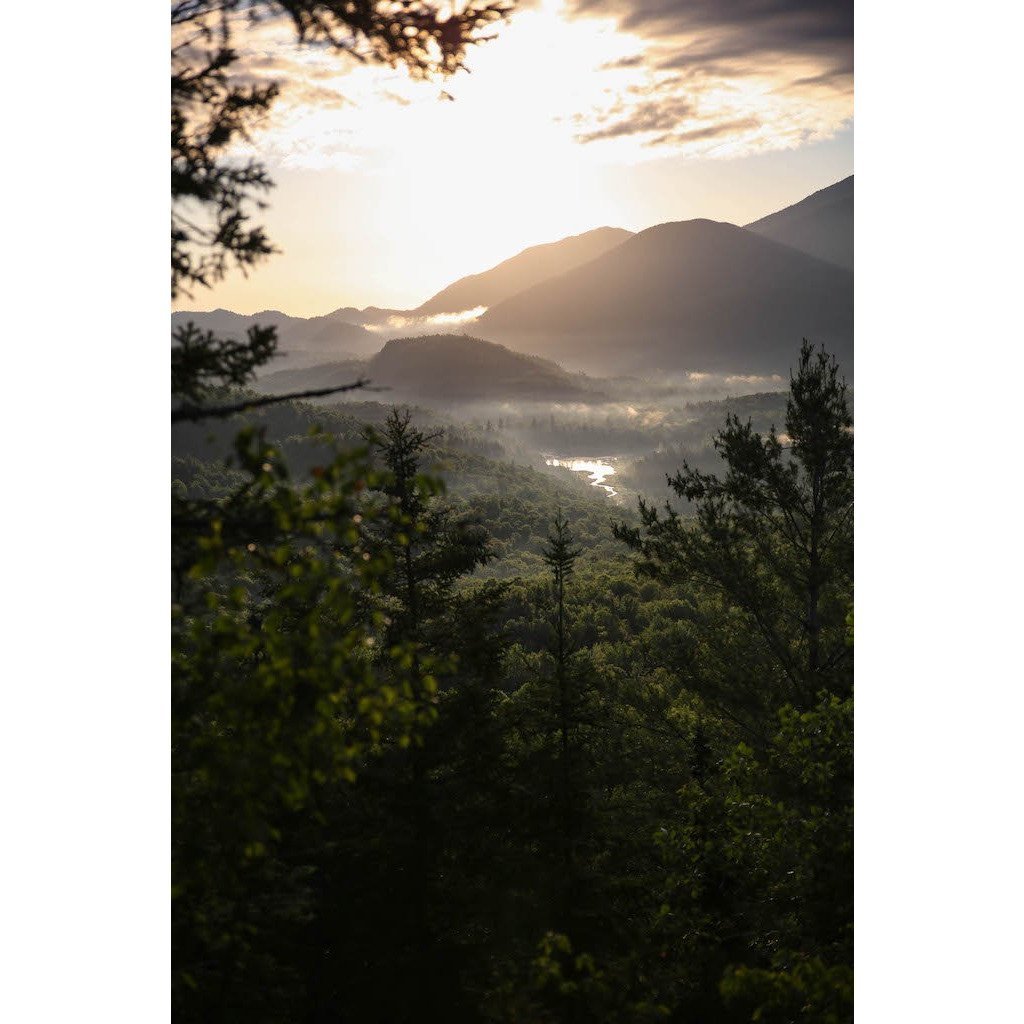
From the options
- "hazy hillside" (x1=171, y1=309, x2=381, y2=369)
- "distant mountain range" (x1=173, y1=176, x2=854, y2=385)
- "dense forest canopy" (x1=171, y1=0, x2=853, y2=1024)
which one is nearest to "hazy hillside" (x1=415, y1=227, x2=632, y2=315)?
"distant mountain range" (x1=173, y1=176, x2=854, y2=385)

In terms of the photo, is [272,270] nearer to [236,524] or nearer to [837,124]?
[236,524]

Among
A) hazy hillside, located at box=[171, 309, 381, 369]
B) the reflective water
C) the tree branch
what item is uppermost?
hazy hillside, located at box=[171, 309, 381, 369]

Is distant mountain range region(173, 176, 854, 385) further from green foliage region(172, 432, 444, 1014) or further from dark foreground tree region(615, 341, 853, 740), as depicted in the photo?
green foliage region(172, 432, 444, 1014)
